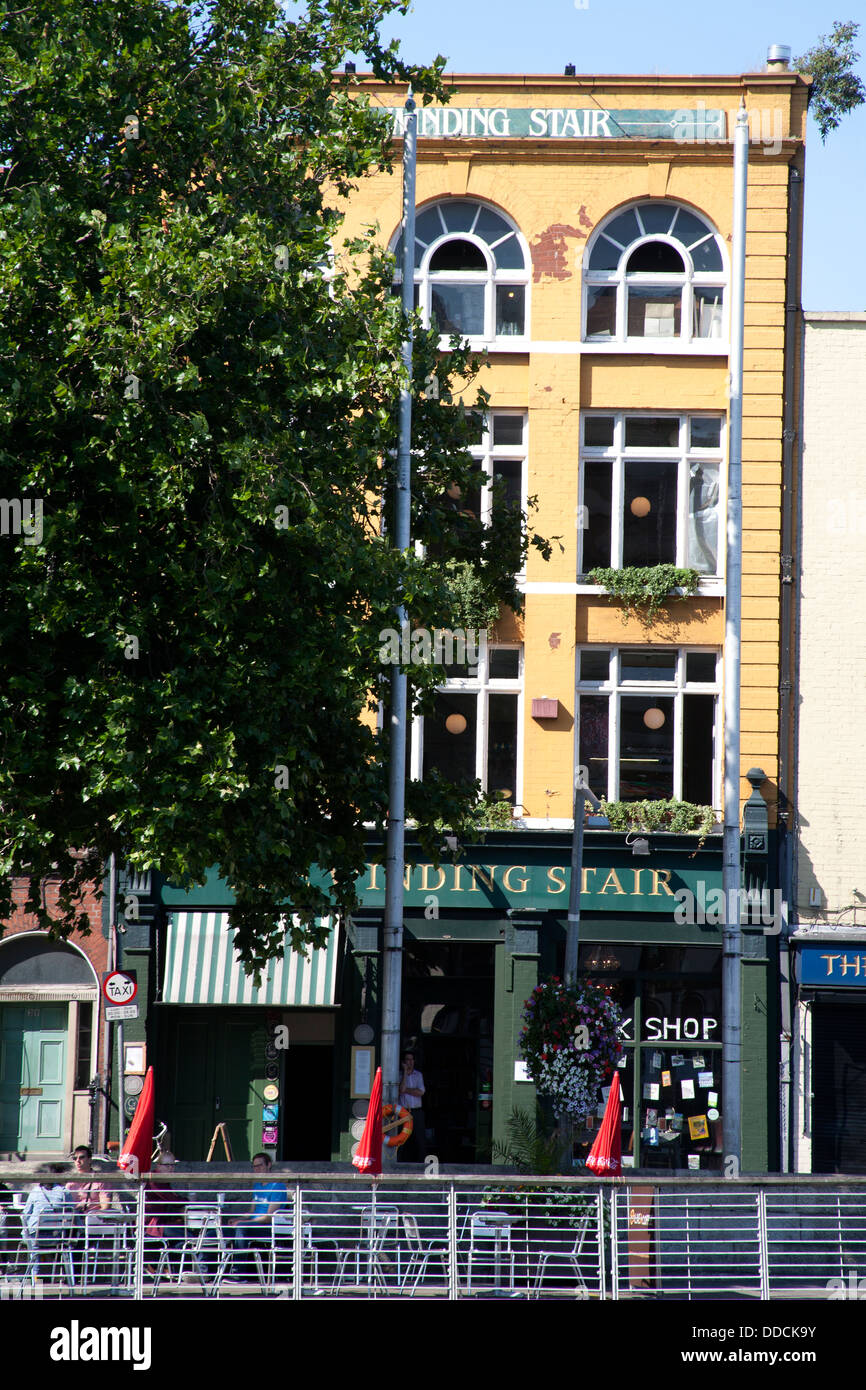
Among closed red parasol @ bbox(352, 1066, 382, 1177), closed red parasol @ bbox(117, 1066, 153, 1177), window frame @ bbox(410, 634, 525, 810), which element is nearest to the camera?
closed red parasol @ bbox(117, 1066, 153, 1177)

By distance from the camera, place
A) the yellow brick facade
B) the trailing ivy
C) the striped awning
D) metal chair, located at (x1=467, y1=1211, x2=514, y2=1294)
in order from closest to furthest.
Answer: metal chair, located at (x1=467, y1=1211, x2=514, y2=1294), the striped awning, the trailing ivy, the yellow brick facade

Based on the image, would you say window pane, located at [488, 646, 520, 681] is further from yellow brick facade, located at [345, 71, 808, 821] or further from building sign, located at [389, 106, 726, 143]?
building sign, located at [389, 106, 726, 143]

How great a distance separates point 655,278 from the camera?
939 inches

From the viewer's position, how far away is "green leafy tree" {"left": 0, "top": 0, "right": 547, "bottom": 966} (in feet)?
46.7

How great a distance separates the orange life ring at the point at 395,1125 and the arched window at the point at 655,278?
12.0 meters

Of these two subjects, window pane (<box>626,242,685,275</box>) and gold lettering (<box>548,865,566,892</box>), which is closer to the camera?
gold lettering (<box>548,865,566,892</box>)

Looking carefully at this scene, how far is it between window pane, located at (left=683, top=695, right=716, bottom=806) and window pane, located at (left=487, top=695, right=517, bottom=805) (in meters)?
2.51

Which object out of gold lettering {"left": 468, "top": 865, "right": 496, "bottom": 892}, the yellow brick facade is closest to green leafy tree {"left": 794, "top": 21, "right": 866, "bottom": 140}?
the yellow brick facade

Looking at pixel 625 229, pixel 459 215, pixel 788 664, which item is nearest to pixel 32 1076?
pixel 788 664

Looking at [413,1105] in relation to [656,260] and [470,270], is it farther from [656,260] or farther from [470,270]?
[656,260]

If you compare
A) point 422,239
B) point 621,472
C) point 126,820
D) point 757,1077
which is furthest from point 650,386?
point 126,820

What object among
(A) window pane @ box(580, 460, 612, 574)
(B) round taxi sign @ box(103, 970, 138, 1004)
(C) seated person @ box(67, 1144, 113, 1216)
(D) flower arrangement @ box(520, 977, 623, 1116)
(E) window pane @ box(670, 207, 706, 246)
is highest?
(E) window pane @ box(670, 207, 706, 246)

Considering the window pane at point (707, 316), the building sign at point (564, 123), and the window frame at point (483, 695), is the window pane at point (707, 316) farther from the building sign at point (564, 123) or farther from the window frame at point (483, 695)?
the window frame at point (483, 695)
